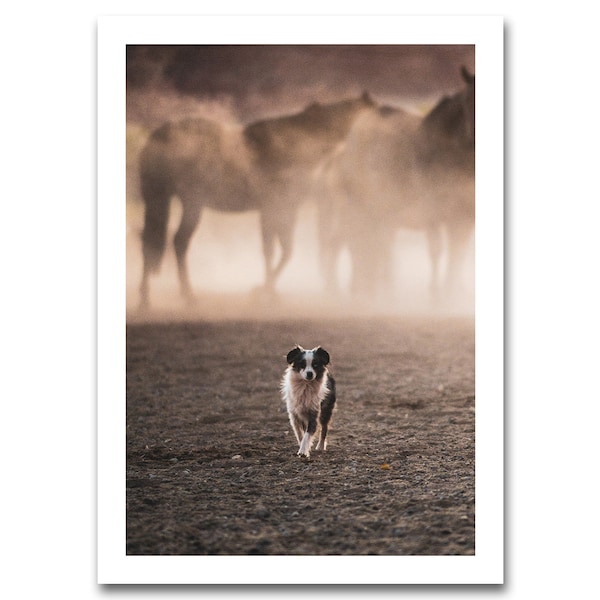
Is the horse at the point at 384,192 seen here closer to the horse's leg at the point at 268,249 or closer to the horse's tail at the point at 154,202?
the horse's leg at the point at 268,249

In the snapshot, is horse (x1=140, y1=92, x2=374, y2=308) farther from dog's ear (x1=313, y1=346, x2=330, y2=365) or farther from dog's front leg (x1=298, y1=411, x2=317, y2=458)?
dog's front leg (x1=298, y1=411, x2=317, y2=458)

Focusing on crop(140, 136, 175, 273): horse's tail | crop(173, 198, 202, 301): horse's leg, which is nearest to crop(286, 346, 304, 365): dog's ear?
crop(173, 198, 202, 301): horse's leg

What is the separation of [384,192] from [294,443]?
4.56 feet

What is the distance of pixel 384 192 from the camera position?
416cm

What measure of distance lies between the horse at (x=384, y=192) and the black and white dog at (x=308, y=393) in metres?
0.61

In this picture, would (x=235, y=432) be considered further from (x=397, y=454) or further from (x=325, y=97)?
(x=325, y=97)

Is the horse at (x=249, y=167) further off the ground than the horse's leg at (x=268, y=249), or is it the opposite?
the horse at (x=249, y=167)

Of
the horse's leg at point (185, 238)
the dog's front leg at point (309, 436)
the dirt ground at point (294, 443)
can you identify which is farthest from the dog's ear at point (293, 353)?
the horse's leg at point (185, 238)

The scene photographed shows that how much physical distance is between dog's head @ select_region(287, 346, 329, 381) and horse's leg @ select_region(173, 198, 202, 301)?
A: 2.38 ft

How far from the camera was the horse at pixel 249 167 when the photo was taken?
4.04 metres

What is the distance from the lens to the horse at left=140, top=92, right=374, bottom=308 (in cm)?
404
